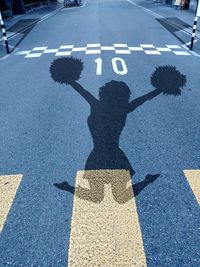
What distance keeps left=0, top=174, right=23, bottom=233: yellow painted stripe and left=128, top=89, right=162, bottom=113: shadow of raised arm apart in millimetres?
2815

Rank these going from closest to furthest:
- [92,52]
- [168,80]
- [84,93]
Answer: [84,93] < [168,80] < [92,52]

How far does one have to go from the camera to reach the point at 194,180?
377 cm

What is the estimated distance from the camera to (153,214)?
3232mm

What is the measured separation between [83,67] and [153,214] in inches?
246

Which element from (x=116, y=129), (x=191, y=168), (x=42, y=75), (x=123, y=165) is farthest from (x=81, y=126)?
(x=42, y=75)

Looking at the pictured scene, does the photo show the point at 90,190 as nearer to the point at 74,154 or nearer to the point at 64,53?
the point at 74,154

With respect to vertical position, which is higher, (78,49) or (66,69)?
(66,69)

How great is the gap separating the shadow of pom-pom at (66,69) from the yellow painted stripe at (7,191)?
4.02 meters

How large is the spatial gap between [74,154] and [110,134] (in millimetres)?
824

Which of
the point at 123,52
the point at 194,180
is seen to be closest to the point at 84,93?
the point at 194,180

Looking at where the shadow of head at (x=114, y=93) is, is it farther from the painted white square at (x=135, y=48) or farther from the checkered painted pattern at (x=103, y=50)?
the painted white square at (x=135, y=48)

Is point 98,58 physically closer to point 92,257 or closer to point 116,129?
point 116,129

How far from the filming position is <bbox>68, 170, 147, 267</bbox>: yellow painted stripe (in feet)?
8.89

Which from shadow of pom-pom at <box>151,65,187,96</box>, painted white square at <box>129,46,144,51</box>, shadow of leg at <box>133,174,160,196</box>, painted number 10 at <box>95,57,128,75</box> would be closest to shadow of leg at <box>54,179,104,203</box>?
shadow of leg at <box>133,174,160,196</box>
